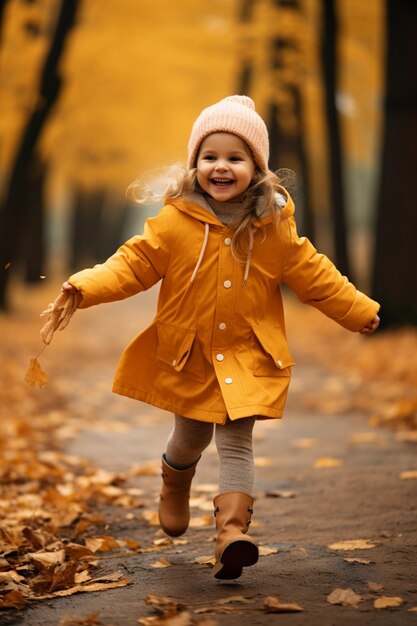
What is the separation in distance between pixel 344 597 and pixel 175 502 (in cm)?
→ 111

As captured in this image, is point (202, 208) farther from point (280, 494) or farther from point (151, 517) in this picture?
point (280, 494)

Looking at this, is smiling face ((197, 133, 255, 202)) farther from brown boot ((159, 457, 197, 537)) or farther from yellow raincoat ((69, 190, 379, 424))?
brown boot ((159, 457, 197, 537))

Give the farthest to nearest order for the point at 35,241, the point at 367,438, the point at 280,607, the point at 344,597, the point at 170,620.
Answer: the point at 35,241 → the point at 367,438 → the point at 344,597 → the point at 280,607 → the point at 170,620

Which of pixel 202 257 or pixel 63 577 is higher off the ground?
pixel 202 257

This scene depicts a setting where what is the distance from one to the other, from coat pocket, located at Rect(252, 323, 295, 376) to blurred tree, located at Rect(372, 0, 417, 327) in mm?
7698

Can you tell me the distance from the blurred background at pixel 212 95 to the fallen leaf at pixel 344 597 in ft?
16.1

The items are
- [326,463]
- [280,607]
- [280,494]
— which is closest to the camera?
[280,607]

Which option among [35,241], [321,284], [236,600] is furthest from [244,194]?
[35,241]

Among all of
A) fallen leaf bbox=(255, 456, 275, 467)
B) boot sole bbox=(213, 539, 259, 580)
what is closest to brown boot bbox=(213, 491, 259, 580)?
boot sole bbox=(213, 539, 259, 580)

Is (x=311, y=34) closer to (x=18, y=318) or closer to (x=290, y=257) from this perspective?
(x=18, y=318)

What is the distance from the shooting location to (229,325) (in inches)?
141

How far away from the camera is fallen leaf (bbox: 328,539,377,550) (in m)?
3.64

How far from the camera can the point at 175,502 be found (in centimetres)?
388

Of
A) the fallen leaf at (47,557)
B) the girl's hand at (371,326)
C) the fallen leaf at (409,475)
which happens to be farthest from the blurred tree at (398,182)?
the fallen leaf at (47,557)
